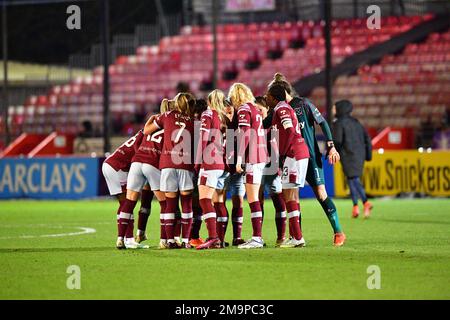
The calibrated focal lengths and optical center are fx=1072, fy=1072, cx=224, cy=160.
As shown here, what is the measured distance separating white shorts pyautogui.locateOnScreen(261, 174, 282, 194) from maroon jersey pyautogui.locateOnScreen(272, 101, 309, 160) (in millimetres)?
589

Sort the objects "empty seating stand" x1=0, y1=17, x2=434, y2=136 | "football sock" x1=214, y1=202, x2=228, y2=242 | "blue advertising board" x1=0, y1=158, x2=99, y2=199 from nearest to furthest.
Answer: "football sock" x1=214, y1=202, x2=228, y2=242 < "blue advertising board" x1=0, y1=158, x2=99, y2=199 < "empty seating stand" x1=0, y1=17, x2=434, y2=136

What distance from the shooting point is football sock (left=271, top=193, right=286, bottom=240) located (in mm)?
14594

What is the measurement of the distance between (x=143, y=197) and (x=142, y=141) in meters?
0.91

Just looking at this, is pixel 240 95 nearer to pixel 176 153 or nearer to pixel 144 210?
pixel 176 153

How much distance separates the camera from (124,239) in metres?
14.5

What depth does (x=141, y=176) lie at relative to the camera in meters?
14.4

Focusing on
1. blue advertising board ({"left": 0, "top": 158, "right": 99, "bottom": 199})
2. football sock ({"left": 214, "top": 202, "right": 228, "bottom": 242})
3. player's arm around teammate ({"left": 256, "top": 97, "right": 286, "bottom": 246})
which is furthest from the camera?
blue advertising board ({"left": 0, "top": 158, "right": 99, "bottom": 199})

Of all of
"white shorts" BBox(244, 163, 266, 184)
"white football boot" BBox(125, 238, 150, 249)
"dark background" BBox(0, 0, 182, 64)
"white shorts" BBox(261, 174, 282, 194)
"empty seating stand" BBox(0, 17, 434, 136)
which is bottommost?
"white football boot" BBox(125, 238, 150, 249)

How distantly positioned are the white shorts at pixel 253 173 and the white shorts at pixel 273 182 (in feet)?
1.84

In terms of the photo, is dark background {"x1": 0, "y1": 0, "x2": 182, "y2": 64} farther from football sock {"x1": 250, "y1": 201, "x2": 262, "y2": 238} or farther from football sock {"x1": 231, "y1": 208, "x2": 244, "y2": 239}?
football sock {"x1": 250, "y1": 201, "x2": 262, "y2": 238}

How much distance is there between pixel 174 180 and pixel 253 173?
1.04 metres

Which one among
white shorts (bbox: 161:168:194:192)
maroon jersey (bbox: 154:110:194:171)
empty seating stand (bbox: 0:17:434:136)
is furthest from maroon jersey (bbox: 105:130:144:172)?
A: empty seating stand (bbox: 0:17:434:136)
